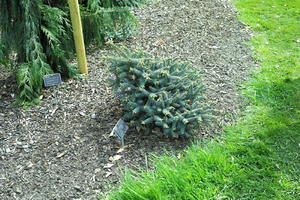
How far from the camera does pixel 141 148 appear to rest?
311 cm

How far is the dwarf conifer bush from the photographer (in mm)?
3086

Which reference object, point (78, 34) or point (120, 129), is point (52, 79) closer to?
point (78, 34)

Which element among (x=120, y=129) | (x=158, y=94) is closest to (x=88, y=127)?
(x=120, y=129)

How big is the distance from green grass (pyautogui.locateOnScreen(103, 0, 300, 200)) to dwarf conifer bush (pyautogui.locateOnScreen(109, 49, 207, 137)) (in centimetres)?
28

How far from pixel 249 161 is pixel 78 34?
7.18ft

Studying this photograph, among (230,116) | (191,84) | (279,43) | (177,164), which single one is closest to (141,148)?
(177,164)

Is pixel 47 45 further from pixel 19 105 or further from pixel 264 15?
pixel 264 15

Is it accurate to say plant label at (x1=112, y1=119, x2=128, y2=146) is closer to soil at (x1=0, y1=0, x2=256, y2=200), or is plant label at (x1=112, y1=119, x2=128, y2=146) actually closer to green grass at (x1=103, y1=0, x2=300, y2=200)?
soil at (x1=0, y1=0, x2=256, y2=200)

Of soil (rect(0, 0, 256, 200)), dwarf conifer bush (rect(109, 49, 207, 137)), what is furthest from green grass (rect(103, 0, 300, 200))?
dwarf conifer bush (rect(109, 49, 207, 137))

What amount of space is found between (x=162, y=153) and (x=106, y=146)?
1.66 ft

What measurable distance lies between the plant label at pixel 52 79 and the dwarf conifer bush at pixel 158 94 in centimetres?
78

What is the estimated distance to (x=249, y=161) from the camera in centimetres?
296

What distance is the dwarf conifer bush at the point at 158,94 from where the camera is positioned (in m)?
3.09

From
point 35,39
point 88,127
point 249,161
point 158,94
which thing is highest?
point 35,39
